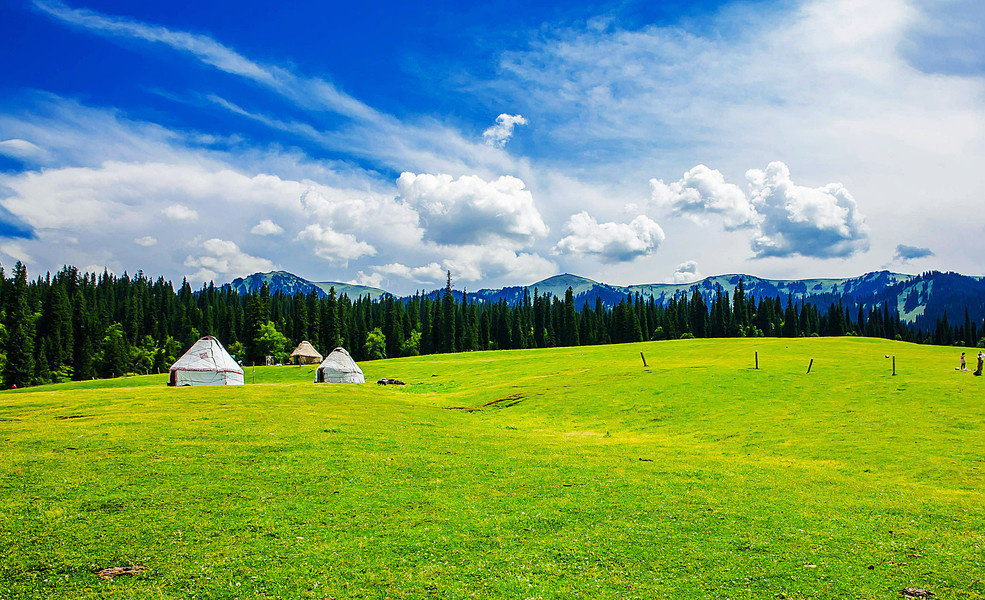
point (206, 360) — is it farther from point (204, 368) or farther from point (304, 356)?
point (304, 356)

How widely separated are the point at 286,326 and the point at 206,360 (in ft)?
339

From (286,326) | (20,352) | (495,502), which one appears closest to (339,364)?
(495,502)

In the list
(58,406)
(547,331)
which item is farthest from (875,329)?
(58,406)

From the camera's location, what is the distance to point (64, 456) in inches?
699

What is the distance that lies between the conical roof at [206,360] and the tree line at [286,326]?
208 feet

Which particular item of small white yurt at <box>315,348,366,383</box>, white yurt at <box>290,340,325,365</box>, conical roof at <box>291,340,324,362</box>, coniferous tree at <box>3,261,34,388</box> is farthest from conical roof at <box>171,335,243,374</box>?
coniferous tree at <box>3,261,34,388</box>

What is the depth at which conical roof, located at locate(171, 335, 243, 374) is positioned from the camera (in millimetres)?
56031

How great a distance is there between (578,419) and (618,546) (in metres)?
24.0

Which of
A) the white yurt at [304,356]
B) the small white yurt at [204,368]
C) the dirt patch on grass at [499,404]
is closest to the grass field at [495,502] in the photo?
the dirt patch on grass at [499,404]

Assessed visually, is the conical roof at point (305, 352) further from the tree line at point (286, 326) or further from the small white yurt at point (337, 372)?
the small white yurt at point (337, 372)

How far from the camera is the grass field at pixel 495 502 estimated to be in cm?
980

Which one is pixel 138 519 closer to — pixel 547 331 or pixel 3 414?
pixel 3 414

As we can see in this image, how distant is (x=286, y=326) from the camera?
155125mm

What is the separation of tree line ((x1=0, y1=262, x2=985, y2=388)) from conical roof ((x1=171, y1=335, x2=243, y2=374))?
63367 mm
